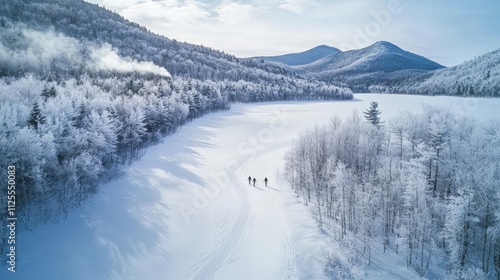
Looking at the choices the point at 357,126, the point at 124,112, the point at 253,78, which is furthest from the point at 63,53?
the point at 357,126

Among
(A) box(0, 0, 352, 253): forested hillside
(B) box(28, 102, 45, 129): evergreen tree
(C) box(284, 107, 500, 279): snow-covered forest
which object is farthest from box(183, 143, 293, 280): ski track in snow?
(B) box(28, 102, 45, 129): evergreen tree

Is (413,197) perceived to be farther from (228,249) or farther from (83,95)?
(83,95)

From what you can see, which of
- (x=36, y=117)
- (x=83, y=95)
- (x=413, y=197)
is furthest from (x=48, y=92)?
(x=413, y=197)

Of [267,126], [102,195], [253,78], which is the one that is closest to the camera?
[102,195]

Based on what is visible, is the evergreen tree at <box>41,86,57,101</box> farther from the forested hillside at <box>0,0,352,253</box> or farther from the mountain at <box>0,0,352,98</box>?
the mountain at <box>0,0,352,98</box>

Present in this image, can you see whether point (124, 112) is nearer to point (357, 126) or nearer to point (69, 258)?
point (69, 258)
